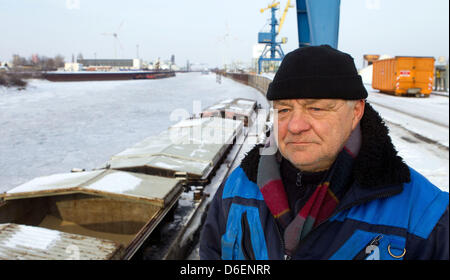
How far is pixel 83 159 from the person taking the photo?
10.3m

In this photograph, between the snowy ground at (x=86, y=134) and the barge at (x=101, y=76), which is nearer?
the snowy ground at (x=86, y=134)

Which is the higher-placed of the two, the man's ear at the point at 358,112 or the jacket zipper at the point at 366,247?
the man's ear at the point at 358,112

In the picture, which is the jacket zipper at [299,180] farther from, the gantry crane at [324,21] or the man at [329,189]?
the gantry crane at [324,21]

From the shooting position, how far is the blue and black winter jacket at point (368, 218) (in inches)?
51.4

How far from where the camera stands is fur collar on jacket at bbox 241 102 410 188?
1413 mm

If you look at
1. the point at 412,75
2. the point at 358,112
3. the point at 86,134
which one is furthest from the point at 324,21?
the point at 412,75

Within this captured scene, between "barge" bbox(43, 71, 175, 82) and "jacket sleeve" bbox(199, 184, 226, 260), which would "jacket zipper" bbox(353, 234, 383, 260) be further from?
"barge" bbox(43, 71, 175, 82)

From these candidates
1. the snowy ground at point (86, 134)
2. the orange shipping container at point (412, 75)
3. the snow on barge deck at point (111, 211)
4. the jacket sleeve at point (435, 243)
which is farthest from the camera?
the orange shipping container at point (412, 75)

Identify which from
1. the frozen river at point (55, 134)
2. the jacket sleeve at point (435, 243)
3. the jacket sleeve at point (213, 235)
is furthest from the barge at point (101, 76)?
the jacket sleeve at point (435, 243)

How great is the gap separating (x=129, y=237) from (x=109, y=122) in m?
12.6

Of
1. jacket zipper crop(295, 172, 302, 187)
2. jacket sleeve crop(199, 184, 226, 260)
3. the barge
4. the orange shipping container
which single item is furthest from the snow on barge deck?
the barge

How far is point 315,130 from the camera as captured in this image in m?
1.52

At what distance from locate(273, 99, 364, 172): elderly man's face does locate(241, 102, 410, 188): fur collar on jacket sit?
12 centimetres

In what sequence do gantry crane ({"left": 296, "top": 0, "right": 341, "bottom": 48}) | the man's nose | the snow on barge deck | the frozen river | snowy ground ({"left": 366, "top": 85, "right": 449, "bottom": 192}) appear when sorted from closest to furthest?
the man's nose, the snow on barge deck, gantry crane ({"left": 296, "top": 0, "right": 341, "bottom": 48}), snowy ground ({"left": 366, "top": 85, "right": 449, "bottom": 192}), the frozen river
